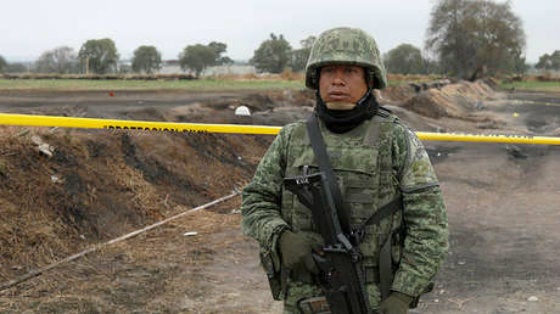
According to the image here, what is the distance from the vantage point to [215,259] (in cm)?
619

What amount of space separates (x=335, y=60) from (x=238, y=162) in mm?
8624

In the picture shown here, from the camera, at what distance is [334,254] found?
228 cm

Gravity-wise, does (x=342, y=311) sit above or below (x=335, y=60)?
below

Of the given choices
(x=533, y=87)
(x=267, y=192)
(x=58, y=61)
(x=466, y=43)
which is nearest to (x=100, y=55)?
(x=58, y=61)

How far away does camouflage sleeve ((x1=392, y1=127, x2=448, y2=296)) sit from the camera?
2.33 m

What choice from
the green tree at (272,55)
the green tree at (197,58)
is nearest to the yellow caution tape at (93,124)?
the green tree at (272,55)

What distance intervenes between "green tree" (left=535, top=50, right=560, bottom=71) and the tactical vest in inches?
5395

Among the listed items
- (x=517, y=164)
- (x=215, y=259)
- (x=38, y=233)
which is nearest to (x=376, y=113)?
(x=215, y=259)

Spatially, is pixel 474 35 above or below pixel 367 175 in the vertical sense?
above

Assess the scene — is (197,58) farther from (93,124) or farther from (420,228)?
(420,228)

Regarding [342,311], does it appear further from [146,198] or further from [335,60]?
[146,198]

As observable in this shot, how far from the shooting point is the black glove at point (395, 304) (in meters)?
2.29

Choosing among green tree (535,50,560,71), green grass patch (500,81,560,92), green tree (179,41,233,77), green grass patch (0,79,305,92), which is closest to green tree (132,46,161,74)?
green tree (179,41,233,77)

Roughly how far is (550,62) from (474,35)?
58.6 m
